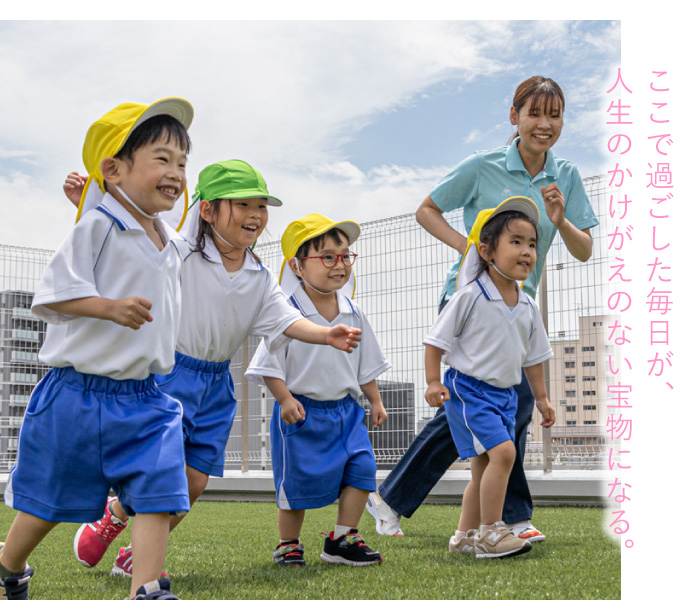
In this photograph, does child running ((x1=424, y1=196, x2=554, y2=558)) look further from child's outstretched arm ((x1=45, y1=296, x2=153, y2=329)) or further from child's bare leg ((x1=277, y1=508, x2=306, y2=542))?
child's outstretched arm ((x1=45, y1=296, x2=153, y2=329))

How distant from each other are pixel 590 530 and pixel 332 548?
5.49 ft

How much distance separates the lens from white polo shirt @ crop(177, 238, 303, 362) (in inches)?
133

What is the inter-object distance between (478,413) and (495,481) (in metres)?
0.31

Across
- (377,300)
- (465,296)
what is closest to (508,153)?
(465,296)

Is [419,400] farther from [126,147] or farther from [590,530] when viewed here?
[126,147]

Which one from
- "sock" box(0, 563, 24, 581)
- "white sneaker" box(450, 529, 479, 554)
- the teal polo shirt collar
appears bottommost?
"white sneaker" box(450, 529, 479, 554)

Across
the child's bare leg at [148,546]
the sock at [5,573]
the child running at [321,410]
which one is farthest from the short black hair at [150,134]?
the sock at [5,573]

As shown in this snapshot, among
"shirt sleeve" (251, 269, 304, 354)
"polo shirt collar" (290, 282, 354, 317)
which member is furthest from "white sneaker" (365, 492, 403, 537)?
"shirt sleeve" (251, 269, 304, 354)

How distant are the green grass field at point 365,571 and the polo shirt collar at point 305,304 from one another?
115 centimetres

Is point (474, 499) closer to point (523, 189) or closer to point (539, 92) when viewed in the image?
point (523, 189)

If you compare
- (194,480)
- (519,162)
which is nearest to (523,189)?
(519,162)

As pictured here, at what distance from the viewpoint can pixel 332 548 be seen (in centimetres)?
363

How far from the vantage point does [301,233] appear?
3955mm

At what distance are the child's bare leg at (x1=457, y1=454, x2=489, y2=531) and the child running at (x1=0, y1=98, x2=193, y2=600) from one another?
1.72 m
